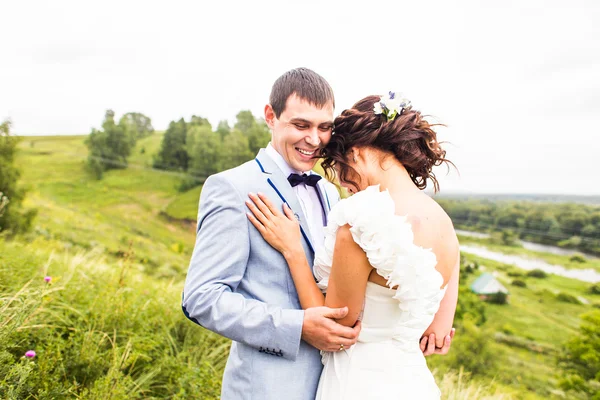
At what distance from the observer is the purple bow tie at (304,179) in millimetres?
2242

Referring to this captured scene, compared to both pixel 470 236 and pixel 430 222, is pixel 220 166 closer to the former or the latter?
pixel 430 222

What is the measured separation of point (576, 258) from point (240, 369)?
71020 mm

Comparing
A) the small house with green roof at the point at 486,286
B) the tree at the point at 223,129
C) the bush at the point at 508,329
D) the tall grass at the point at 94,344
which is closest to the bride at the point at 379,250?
the tall grass at the point at 94,344

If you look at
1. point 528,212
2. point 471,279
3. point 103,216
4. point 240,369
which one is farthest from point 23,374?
point 528,212

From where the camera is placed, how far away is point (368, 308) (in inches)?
72.7

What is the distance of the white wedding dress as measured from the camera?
1.62 metres

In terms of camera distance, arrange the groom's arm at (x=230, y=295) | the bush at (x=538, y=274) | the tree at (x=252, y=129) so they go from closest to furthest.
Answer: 1. the groom's arm at (x=230, y=295)
2. the tree at (x=252, y=129)
3. the bush at (x=538, y=274)

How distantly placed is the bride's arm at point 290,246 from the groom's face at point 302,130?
44cm

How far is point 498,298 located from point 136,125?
5102 centimetres

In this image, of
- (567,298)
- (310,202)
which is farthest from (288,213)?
(567,298)

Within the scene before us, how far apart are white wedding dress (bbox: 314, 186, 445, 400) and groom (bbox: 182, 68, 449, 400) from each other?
13cm

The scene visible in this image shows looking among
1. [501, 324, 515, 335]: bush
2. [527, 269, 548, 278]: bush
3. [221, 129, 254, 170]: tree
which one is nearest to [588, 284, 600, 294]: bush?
[527, 269, 548, 278]: bush

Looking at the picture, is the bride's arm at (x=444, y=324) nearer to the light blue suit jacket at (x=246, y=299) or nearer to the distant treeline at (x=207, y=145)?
the light blue suit jacket at (x=246, y=299)

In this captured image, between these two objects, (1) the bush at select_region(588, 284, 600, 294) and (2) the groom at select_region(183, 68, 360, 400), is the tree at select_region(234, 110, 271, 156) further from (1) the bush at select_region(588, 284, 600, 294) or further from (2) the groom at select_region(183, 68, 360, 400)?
(1) the bush at select_region(588, 284, 600, 294)
